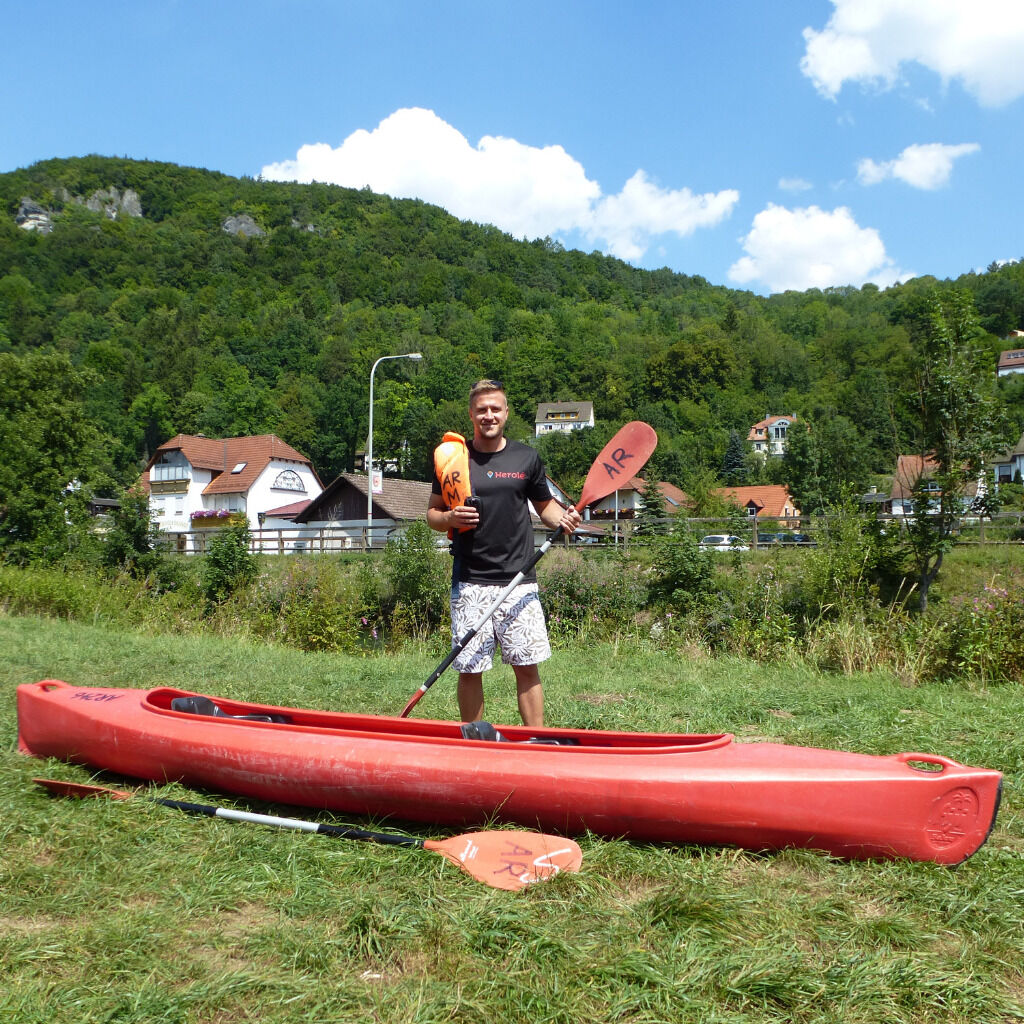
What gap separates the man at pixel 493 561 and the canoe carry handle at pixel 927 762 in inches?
65.1

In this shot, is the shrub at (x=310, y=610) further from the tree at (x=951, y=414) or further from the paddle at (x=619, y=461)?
the tree at (x=951, y=414)

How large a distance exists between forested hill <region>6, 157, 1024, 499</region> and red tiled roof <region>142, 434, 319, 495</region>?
41.8ft

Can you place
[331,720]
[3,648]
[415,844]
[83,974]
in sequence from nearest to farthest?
1. [83,974]
2. [415,844]
3. [331,720]
4. [3,648]

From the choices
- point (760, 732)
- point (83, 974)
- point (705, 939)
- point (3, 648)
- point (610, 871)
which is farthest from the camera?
point (3, 648)

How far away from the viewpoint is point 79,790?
11.0 feet

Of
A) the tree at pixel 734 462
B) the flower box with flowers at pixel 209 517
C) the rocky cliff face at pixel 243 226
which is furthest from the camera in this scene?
the rocky cliff face at pixel 243 226

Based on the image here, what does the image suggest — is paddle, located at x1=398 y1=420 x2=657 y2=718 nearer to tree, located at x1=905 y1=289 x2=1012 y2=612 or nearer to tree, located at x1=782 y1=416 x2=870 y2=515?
tree, located at x1=905 y1=289 x2=1012 y2=612

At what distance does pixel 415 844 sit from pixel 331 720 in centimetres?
104

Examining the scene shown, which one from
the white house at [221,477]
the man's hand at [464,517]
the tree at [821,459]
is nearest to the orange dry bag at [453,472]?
the man's hand at [464,517]

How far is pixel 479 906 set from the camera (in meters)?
2.35

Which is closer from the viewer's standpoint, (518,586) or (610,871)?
(610,871)

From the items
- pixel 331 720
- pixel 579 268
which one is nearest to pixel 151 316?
pixel 579 268

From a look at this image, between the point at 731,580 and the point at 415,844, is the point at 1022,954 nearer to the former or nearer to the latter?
the point at 415,844

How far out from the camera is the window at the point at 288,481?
2195 inches
